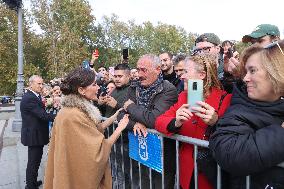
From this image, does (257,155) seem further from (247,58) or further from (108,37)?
(108,37)

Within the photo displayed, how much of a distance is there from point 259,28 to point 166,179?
1.66m

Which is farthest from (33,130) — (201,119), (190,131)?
(201,119)

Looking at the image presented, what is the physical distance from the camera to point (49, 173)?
134 inches

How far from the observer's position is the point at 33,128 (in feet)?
18.9

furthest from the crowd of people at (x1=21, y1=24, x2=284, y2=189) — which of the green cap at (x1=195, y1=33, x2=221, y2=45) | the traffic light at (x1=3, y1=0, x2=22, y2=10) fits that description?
the traffic light at (x1=3, y1=0, x2=22, y2=10)

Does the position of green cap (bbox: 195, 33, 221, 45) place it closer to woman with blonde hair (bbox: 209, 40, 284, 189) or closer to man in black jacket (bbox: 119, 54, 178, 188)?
man in black jacket (bbox: 119, 54, 178, 188)

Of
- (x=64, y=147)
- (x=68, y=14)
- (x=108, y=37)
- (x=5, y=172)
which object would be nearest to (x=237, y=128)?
(x=64, y=147)

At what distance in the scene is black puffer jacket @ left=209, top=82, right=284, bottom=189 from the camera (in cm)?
165

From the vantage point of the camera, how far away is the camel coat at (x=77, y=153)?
10.3ft

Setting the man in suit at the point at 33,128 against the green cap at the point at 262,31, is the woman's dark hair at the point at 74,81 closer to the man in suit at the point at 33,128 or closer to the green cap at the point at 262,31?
the green cap at the point at 262,31

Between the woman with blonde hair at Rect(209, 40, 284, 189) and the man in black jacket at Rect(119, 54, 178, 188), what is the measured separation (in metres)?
1.05

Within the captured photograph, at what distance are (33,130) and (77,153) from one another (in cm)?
289

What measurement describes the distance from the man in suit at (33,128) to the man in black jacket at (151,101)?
8.31 feet

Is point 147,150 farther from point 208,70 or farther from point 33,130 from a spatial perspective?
point 33,130
